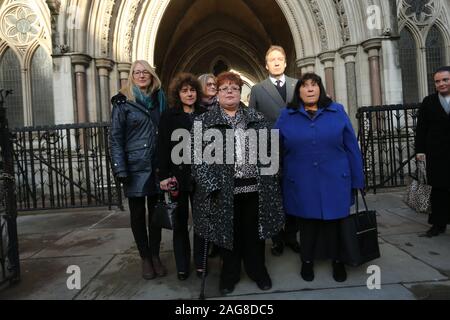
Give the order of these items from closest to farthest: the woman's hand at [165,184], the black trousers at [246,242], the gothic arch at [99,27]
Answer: the black trousers at [246,242], the woman's hand at [165,184], the gothic arch at [99,27]

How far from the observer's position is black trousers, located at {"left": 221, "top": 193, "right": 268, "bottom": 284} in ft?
9.01

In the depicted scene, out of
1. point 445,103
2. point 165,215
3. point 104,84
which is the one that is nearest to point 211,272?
point 165,215

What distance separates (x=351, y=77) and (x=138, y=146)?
7.03 metres

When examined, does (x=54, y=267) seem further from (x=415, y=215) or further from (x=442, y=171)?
(x=415, y=215)

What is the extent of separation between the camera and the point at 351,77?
8.59 m

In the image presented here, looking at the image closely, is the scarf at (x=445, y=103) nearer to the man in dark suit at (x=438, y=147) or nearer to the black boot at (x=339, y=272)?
the man in dark suit at (x=438, y=147)

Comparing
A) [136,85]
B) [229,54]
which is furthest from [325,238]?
[229,54]

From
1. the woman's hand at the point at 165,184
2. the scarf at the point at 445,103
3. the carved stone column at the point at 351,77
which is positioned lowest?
the woman's hand at the point at 165,184

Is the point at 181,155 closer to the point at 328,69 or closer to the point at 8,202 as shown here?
the point at 8,202

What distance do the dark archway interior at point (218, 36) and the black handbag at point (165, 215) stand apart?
39.4 ft

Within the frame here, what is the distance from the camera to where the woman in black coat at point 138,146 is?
9.85 ft

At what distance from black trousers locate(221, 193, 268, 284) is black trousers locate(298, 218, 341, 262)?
383 mm

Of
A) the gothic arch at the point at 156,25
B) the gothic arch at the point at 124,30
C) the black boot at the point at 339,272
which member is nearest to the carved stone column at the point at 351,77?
the gothic arch at the point at 156,25
